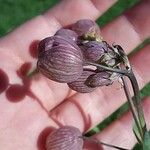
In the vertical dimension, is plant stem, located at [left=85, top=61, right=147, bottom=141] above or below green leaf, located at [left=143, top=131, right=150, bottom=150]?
above

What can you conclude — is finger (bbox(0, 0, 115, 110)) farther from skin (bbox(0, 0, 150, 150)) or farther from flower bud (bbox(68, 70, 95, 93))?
flower bud (bbox(68, 70, 95, 93))

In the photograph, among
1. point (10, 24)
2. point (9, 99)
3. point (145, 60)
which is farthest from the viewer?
point (10, 24)

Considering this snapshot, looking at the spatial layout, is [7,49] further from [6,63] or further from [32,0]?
[32,0]

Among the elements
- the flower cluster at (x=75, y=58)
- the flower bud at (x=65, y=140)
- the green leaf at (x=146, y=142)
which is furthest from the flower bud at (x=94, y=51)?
the flower bud at (x=65, y=140)

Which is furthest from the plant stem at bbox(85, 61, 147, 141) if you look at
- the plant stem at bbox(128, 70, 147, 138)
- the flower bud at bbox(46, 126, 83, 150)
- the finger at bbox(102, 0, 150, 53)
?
the finger at bbox(102, 0, 150, 53)

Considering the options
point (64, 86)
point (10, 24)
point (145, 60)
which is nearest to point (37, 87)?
point (64, 86)

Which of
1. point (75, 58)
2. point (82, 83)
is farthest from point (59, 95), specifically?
point (75, 58)

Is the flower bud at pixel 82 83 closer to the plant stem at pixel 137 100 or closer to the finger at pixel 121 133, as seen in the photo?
the plant stem at pixel 137 100

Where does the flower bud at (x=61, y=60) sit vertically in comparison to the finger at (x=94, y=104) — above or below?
above
